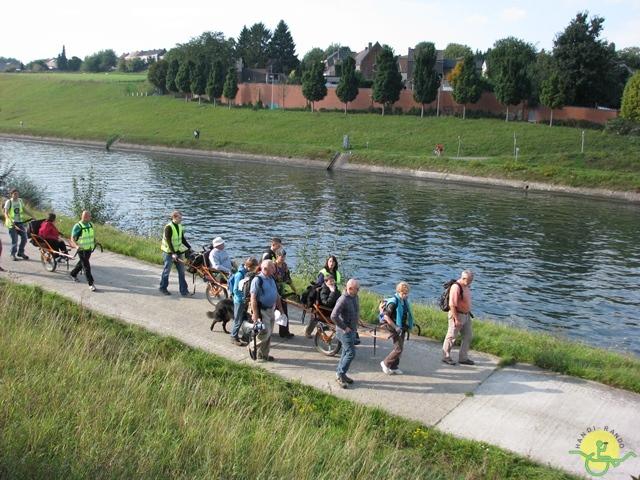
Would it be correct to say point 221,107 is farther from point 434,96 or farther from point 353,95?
point 434,96

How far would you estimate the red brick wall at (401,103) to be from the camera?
2344 inches

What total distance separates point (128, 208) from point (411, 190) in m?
19.1

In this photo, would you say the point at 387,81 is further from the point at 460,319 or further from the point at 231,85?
the point at 460,319

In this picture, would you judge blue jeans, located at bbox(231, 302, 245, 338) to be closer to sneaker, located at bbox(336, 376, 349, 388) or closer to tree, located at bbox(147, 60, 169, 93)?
sneaker, located at bbox(336, 376, 349, 388)

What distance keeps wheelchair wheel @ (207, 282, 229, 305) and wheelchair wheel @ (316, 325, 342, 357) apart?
9.88 ft

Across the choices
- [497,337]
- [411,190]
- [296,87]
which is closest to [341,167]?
[411,190]

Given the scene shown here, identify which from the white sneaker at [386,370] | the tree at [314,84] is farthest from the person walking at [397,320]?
the tree at [314,84]

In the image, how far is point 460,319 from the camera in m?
10.2

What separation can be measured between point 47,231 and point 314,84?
61649 mm

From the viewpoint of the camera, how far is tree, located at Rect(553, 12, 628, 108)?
6147 centimetres

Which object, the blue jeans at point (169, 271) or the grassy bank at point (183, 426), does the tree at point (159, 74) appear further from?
the grassy bank at point (183, 426)

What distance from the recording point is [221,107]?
264ft

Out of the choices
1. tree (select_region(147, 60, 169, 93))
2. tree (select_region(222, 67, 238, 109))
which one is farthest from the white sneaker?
tree (select_region(147, 60, 169, 93))

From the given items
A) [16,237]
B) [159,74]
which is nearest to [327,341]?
[16,237]
